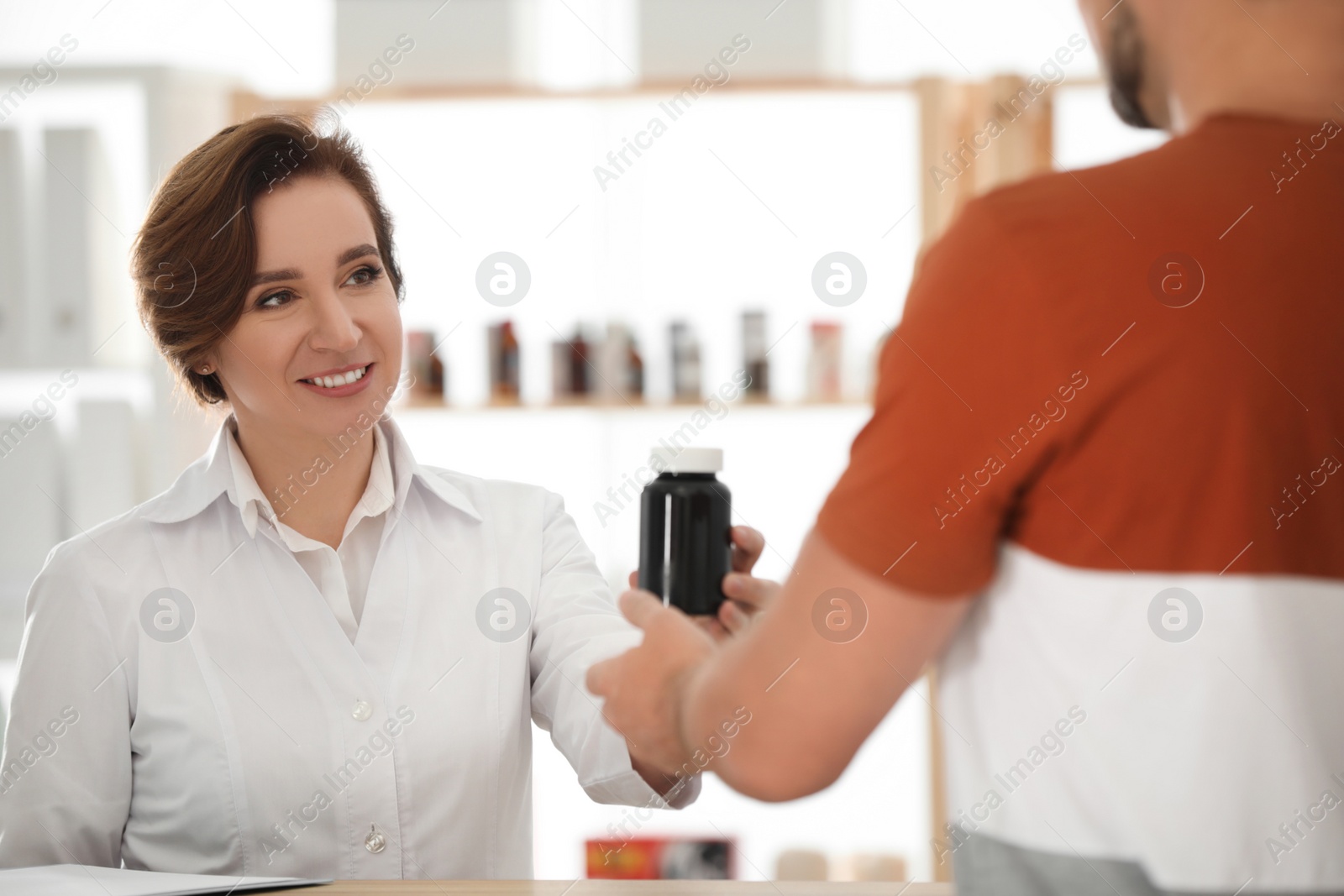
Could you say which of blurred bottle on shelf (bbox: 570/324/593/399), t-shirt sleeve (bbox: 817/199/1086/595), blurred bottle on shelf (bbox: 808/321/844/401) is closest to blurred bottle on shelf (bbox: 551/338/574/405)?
blurred bottle on shelf (bbox: 570/324/593/399)

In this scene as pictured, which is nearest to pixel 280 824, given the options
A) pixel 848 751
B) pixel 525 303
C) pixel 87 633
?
pixel 87 633

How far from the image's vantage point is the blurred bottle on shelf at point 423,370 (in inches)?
93.3

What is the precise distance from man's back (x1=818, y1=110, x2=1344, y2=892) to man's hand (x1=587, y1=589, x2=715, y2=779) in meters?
0.26

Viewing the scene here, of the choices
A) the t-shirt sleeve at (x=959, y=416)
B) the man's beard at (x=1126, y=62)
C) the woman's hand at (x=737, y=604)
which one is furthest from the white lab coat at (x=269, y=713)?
the man's beard at (x=1126, y=62)

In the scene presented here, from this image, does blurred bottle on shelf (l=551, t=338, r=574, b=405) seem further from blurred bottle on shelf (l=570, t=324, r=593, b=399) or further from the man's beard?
the man's beard

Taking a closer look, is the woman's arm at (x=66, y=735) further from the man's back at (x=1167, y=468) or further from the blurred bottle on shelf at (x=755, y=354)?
the blurred bottle on shelf at (x=755, y=354)

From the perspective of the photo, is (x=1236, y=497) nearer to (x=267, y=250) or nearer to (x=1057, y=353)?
(x=1057, y=353)

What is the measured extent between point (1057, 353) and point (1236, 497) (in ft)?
0.38

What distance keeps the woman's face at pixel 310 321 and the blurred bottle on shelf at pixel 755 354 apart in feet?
3.81

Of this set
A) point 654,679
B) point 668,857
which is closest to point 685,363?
point 668,857

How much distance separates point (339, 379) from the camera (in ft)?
4.26

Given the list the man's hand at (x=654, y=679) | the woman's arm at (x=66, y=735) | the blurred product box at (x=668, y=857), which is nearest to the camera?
the man's hand at (x=654, y=679)

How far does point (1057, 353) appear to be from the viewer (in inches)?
20.7

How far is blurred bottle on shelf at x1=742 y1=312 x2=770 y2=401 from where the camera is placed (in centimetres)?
235
